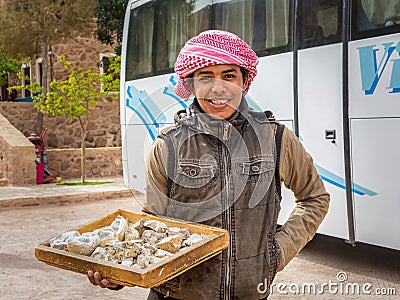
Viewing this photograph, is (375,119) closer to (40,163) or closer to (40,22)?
(40,163)

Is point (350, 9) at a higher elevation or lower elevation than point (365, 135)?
higher

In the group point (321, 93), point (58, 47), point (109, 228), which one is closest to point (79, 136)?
point (58, 47)

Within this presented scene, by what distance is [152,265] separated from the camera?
1.83 meters

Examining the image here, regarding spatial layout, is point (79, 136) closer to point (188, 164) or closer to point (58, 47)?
point (58, 47)

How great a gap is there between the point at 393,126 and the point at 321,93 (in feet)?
2.87

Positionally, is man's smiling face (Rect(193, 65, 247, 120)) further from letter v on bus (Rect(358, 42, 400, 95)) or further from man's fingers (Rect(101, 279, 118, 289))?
letter v on bus (Rect(358, 42, 400, 95))

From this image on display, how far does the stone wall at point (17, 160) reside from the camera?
490 inches

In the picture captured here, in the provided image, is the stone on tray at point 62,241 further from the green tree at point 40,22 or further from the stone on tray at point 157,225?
the green tree at point 40,22

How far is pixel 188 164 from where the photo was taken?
2107mm

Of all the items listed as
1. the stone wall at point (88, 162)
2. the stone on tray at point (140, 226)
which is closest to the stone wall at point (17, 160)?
the stone wall at point (88, 162)

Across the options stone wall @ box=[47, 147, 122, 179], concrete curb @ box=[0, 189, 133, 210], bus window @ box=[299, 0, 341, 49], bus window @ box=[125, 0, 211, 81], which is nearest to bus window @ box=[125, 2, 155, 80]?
bus window @ box=[125, 0, 211, 81]

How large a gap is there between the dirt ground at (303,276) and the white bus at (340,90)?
1.37ft

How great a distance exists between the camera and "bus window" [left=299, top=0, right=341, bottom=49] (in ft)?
17.9

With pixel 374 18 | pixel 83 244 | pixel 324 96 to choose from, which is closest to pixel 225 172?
pixel 83 244
